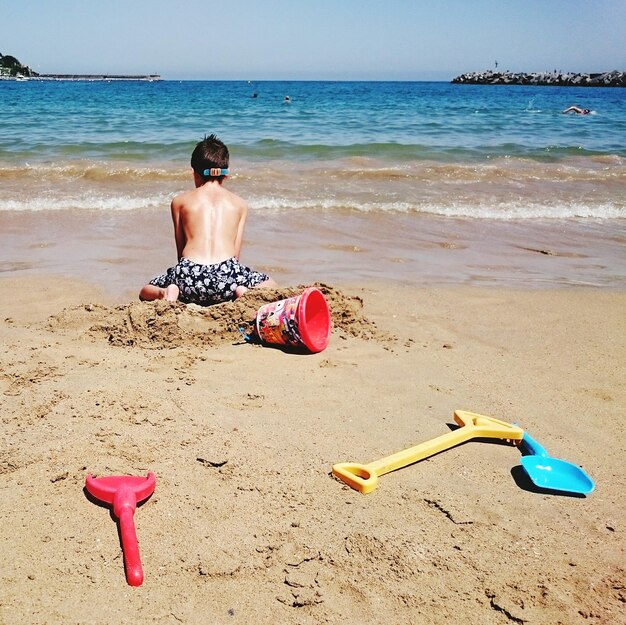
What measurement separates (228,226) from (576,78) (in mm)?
75603

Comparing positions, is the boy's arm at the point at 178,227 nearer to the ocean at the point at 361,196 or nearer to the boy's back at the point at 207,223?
the boy's back at the point at 207,223

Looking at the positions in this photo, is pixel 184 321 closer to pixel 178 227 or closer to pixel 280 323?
pixel 280 323

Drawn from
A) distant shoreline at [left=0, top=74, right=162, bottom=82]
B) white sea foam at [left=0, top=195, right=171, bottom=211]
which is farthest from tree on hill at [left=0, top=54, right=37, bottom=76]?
white sea foam at [left=0, top=195, right=171, bottom=211]

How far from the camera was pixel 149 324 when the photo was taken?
11.0 feet

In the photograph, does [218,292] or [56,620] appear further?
[218,292]

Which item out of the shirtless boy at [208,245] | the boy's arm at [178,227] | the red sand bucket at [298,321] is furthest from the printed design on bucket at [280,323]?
the boy's arm at [178,227]

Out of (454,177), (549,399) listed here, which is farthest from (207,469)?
(454,177)

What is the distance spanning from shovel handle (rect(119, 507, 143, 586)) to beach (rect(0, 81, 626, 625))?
0.11 ft

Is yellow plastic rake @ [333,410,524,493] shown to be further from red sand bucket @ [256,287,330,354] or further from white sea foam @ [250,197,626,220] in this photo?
white sea foam @ [250,197,626,220]

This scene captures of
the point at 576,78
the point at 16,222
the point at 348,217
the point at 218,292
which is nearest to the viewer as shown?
the point at 218,292

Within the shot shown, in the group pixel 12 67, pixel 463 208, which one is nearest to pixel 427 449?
pixel 463 208

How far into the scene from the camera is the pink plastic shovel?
1693 millimetres

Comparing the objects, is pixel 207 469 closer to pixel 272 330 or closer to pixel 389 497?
pixel 389 497

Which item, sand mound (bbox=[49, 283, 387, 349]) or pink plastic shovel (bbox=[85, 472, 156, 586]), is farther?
sand mound (bbox=[49, 283, 387, 349])
